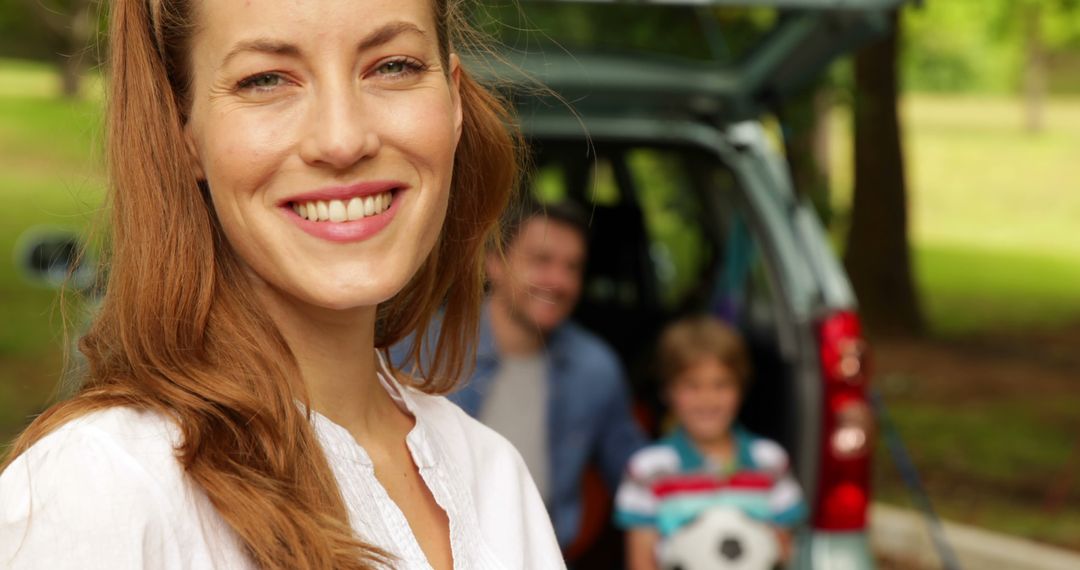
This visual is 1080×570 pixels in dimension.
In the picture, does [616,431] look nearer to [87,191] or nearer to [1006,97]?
→ [87,191]

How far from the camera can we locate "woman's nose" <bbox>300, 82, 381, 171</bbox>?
4.86 ft

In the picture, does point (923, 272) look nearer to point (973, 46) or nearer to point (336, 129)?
point (336, 129)

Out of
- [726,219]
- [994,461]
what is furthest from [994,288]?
[726,219]

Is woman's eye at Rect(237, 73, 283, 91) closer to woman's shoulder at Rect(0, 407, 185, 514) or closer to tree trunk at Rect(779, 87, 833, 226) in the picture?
woman's shoulder at Rect(0, 407, 185, 514)

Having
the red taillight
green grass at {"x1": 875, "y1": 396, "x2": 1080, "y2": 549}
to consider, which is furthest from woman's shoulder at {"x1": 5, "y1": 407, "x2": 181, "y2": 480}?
green grass at {"x1": 875, "y1": 396, "x2": 1080, "y2": 549}

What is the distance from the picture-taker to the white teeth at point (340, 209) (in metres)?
1.53

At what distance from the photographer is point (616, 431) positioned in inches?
180

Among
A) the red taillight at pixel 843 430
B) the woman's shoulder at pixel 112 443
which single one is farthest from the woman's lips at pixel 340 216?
the red taillight at pixel 843 430

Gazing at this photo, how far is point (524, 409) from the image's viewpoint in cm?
436

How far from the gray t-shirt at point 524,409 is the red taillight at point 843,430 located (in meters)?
0.76

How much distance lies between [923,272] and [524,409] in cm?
1911

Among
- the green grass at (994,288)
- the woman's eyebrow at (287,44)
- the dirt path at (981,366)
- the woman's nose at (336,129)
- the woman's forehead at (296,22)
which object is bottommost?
the green grass at (994,288)

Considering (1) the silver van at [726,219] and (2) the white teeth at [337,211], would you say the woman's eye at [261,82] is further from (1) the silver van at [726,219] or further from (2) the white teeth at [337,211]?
(1) the silver van at [726,219]

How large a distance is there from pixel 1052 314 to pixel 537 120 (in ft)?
45.7
